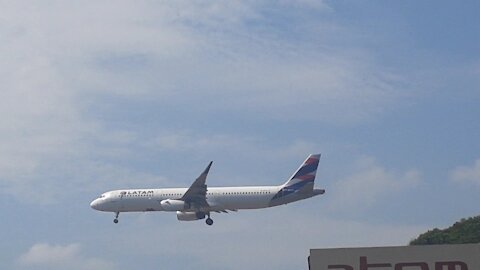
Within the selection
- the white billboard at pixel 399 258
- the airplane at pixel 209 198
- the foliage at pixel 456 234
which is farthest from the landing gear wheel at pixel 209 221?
the white billboard at pixel 399 258

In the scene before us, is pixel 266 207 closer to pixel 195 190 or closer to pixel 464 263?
pixel 195 190

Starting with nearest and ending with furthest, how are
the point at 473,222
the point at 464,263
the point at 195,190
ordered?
1. the point at 464,263
2. the point at 195,190
3. the point at 473,222

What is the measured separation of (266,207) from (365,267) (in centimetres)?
4859

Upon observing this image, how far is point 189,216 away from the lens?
69.6m

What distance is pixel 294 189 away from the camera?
226ft

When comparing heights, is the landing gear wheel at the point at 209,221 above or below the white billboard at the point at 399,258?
above

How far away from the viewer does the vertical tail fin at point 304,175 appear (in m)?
69.2

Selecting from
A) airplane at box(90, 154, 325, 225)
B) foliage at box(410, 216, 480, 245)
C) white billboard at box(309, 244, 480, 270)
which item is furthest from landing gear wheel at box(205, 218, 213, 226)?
white billboard at box(309, 244, 480, 270)

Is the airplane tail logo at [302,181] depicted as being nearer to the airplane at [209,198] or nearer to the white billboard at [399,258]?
the airplane at [209,198]

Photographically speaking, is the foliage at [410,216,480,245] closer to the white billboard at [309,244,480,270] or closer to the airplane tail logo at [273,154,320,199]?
the airplane tail logo at [273,154,320,199]

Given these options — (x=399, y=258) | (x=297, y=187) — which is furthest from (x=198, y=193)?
(x=399, y=258)

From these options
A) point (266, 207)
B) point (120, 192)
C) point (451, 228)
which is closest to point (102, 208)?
point (120, 192)

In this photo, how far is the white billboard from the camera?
20.4 metres

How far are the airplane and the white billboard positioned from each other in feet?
155
